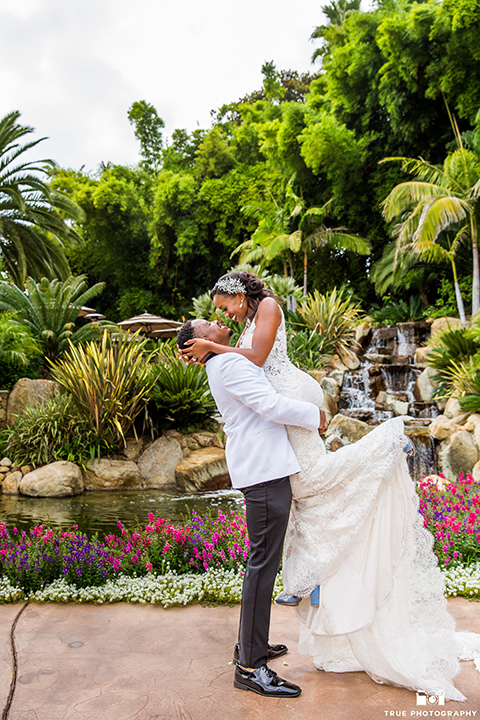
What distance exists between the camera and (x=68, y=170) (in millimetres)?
28828

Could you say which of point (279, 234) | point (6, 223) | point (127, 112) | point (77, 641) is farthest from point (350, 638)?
point (127, 112)

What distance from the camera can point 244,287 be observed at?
2607 millimetres

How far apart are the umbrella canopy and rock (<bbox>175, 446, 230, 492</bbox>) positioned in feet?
21.8

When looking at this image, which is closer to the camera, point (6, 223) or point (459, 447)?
point (459, 447)

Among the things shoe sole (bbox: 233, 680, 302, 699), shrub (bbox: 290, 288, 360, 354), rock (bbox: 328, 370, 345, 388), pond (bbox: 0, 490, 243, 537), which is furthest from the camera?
shrub (bbox: 290, 288, 360, 354)

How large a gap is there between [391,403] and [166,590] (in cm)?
954

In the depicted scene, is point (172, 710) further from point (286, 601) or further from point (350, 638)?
point (350, 638)

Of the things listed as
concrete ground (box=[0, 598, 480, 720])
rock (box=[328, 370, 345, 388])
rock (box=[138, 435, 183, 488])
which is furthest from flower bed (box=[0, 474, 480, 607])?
rock (box=[328, 370, 345, 388])

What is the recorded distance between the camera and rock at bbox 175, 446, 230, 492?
896 centimetres

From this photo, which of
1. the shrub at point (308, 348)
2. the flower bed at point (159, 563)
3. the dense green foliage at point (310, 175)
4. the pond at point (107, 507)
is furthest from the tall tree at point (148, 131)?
the flower bed at point (159, 563)

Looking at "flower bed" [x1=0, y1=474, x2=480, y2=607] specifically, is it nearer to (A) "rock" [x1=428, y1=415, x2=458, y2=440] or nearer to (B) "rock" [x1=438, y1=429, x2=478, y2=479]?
(B) "rock" [x1=438, y1=429, x2=478, y2=479]

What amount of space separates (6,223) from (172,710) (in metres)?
15.5

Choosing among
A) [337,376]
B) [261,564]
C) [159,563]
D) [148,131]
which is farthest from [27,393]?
[148,131]

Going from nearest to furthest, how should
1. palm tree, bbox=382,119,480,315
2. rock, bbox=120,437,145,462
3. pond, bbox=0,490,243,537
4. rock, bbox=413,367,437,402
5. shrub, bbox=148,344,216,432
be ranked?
1. pond, bbox=0,490,243,537
2. rock, bbox=120,437,145,462
3. shrub, bbox=148,344,216,432
4. rock, bbox=413,367,437,402
5. palm tree, bbox=382,119,480,315
